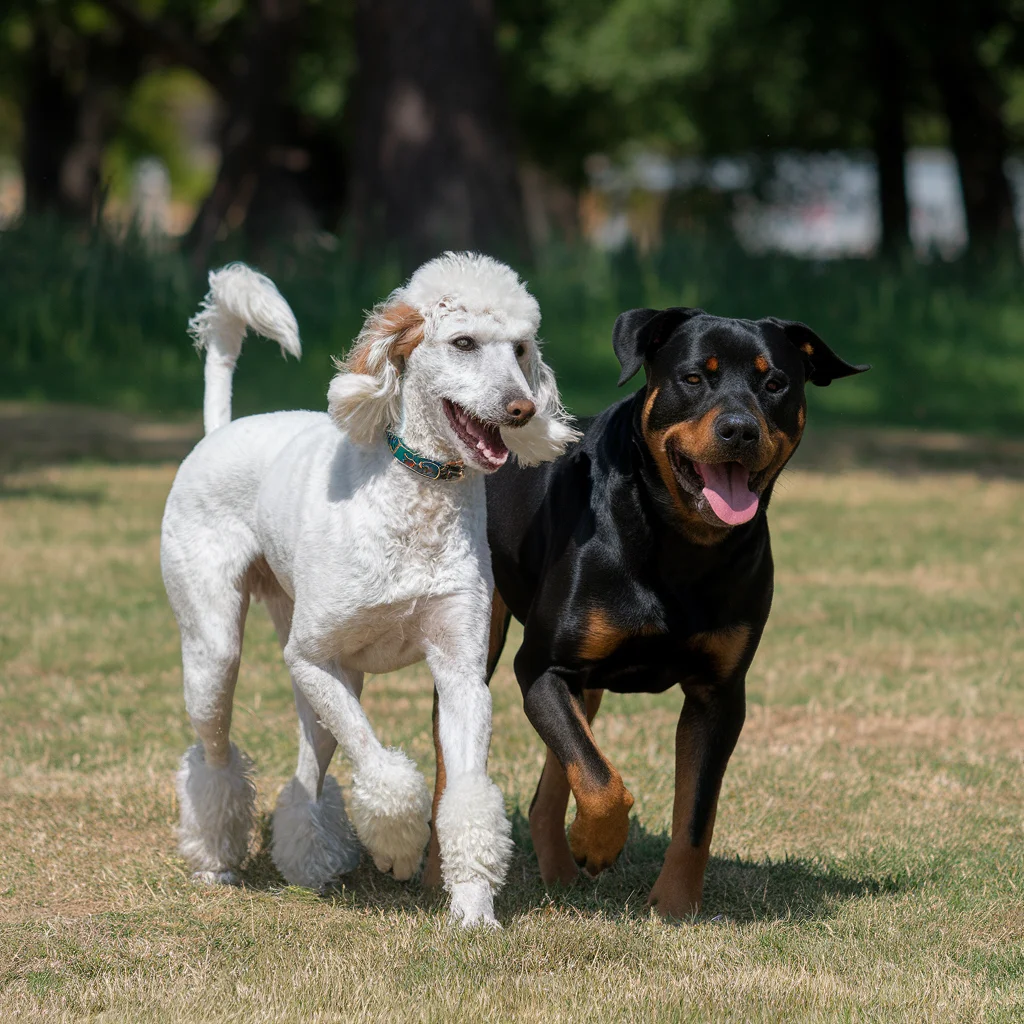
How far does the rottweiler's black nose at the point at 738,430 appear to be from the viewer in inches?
179

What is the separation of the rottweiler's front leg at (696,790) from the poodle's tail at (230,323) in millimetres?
1637

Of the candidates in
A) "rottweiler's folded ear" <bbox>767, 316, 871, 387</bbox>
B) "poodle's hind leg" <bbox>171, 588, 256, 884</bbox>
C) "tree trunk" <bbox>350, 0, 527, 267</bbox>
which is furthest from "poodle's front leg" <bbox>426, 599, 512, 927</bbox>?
"tree trunk" <bbox>350, 0, 527, 267</bbox>

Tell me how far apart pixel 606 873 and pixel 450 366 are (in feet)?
5.89

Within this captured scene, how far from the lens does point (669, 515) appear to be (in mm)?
4801

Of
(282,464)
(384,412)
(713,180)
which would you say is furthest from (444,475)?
(713,180)

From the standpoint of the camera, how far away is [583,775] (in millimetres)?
4621

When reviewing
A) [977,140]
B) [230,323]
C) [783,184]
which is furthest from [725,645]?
[783,184]

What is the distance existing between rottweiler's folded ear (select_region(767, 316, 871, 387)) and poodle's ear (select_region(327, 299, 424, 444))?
3.72 ft

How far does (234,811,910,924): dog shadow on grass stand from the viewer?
195 inches

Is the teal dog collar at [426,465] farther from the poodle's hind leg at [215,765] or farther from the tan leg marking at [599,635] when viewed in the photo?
the poodle's hind leg at [215,765]

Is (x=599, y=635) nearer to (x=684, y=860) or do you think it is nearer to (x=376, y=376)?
(x=684, y=860)

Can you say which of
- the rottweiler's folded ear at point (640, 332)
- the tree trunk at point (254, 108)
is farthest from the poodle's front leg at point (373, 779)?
the tree trunk at point (254, 108)

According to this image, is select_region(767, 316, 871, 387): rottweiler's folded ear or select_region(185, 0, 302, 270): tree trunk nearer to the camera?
select_region(767, 316, 871, 387): rottweiler's folded ear

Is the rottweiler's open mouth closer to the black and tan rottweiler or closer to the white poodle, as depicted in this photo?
the black and tan rottweiler
